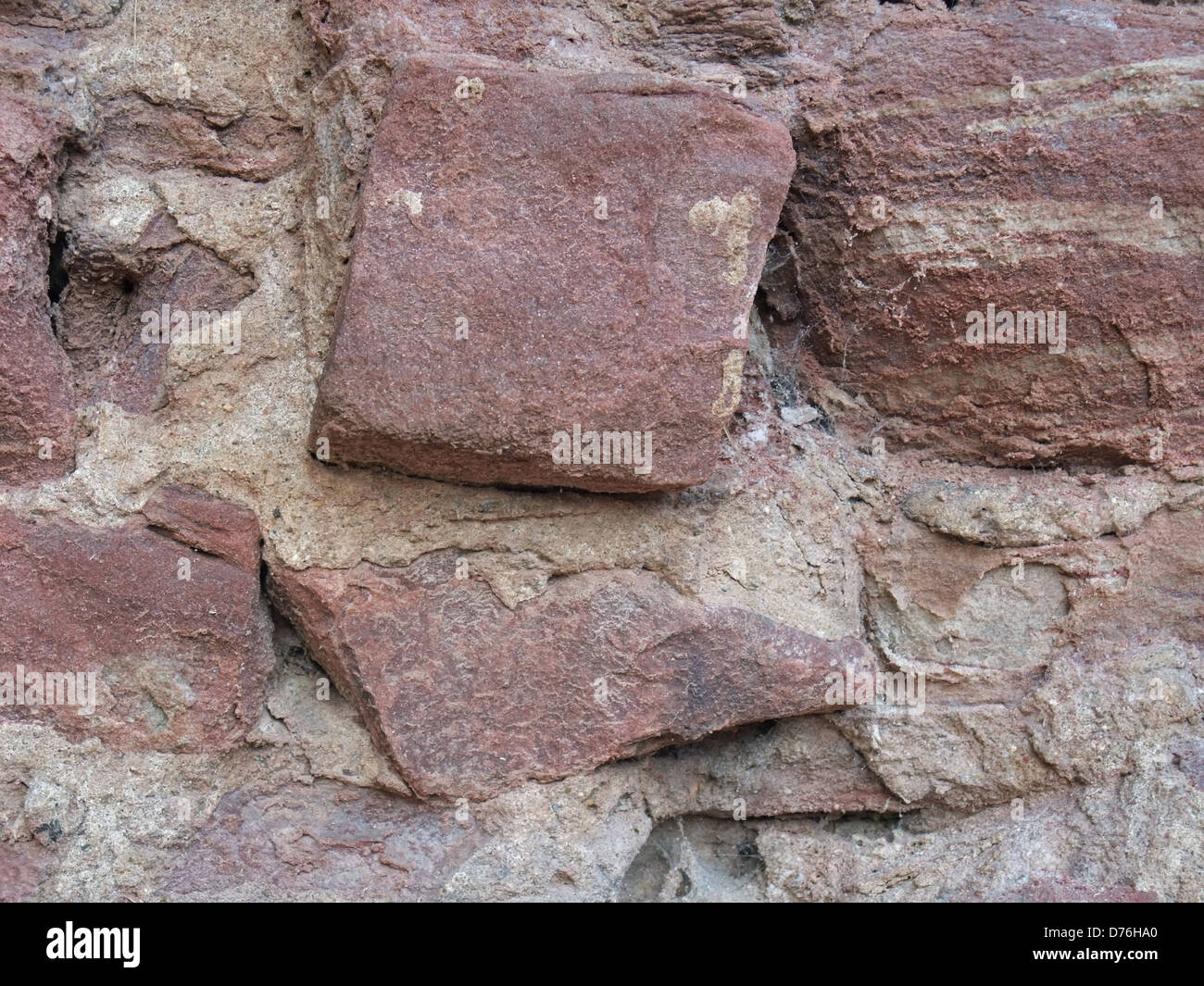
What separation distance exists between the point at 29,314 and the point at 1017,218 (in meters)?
1.56

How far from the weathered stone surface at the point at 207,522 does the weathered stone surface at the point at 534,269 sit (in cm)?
18

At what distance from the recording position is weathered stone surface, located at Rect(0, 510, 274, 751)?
5.49ft

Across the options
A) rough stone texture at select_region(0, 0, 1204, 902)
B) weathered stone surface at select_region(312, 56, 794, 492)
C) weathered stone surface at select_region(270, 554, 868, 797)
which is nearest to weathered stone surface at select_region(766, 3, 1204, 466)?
rough stone texture at select_region(0, 0, 1204, 902)

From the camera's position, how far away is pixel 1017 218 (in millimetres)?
1830

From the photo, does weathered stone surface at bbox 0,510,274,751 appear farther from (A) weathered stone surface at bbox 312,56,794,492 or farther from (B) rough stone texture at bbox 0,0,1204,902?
(A) weathered stone surface at bbox 312,56,794,492

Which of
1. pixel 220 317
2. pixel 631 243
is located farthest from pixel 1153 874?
pixel 220 317

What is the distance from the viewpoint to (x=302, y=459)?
176 centimetres

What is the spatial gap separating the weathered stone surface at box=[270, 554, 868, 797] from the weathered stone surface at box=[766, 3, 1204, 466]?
59 centimetres

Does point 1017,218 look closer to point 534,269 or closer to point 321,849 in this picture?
point 534,269

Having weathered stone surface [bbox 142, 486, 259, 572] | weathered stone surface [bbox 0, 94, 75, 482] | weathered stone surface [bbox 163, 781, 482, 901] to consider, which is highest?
weathered stone surface [bbox 0, 94, 75, 482]

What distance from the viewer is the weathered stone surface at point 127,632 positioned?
167 centimetres

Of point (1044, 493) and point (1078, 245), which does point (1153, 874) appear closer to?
point (1044, 493)

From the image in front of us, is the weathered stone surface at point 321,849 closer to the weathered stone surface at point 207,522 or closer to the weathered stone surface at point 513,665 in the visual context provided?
the weathered stone surface at point 513,665

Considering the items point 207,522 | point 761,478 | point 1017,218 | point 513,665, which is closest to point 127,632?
point 207,522
